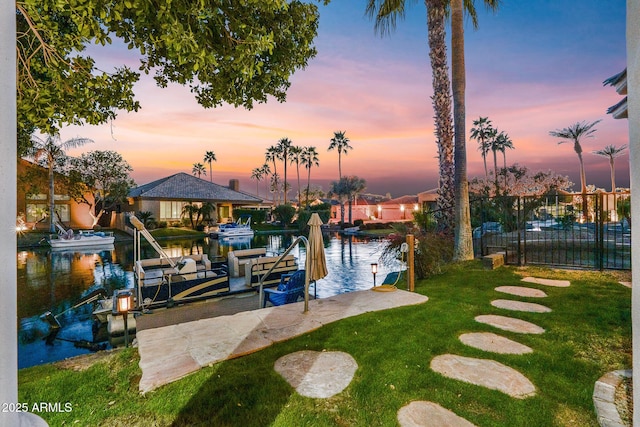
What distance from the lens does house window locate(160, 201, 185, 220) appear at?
3400cm

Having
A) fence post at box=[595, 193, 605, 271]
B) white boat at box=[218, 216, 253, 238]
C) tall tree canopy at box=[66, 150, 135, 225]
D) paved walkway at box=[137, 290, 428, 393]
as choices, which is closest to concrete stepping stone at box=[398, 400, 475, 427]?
paved walkway at box=[137, 290, 428, 393]

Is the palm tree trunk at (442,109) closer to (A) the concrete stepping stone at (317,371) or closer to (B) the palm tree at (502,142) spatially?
(A) the concrete stepping stone at (317,371)

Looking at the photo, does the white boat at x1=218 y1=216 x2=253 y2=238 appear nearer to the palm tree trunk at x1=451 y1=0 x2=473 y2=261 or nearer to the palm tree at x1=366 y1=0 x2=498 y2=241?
the palm tree at x1=366 y1=0 x2=498 y2=241

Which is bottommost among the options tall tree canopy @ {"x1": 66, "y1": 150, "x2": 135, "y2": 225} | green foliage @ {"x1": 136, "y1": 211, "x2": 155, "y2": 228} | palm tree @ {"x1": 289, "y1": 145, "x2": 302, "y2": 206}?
green foliage @ {"x1": 136, "y1": 211, "x2": 155, "y2": 228}

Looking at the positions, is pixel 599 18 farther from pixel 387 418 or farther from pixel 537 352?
pixel 387 418

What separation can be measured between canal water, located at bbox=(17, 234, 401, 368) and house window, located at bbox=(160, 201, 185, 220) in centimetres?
1346

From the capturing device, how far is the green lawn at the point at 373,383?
248cm

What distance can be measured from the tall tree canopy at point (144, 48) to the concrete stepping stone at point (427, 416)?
3851mm

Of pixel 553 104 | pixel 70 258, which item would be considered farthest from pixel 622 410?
pixel 70 258

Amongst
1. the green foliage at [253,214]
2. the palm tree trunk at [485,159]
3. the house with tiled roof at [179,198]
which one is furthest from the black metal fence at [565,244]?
the palm tree trunk at [485,159]

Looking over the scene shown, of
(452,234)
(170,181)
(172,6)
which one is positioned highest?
(170,181)

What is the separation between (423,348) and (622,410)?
1716 mm

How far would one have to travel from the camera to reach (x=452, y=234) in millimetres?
10469

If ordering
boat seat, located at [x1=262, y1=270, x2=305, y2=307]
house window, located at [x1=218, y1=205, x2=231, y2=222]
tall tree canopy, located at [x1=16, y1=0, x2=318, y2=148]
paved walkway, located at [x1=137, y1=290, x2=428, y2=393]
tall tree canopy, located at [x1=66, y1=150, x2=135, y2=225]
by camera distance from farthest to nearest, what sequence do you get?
1. house window, located at [x1=218, y1=205, x2=231, y2=222]
2. tall tree canopy, located at [x1=66, y1=150, x2=135, y2=225]
3. boat seat, located at [x1=262, y1=270, x2=305, y2=307]
4. paved walkway, located at [x1=137, y1=290, x2=428, y2=393]
5. tall tree canopy, located at [x1=16, y1=0, x2=318, y2=148]
